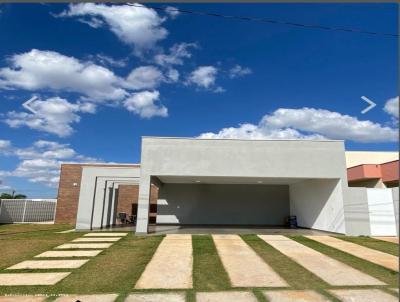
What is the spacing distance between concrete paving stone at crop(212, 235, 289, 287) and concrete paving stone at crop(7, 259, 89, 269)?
362 cm

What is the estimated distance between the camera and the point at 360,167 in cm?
1783

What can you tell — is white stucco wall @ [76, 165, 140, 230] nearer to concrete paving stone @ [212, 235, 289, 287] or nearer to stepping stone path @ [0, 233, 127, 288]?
stepping stone path @ [0, 233, 127, 288]

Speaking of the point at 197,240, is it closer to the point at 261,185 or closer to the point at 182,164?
the point at 182,164

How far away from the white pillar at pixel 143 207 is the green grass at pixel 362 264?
21.7 ft

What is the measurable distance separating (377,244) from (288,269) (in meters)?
5.59

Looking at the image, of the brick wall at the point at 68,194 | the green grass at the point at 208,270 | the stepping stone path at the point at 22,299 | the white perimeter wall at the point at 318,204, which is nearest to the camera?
the stepping stone path at the point at 22,299

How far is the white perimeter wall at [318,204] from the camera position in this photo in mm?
12891

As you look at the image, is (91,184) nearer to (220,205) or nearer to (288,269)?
(220,205)

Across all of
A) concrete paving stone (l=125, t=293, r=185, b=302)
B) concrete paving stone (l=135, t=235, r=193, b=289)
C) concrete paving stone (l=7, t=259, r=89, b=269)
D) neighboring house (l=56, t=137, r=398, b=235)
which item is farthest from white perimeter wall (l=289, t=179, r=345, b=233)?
concrete paving stone (l=7, t=259, r=89, b=269)

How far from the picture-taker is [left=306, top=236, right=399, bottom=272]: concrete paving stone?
7102 millimetres

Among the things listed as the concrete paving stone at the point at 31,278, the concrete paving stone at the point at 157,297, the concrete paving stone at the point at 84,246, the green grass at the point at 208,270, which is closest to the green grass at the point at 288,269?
the green grass at the point at 208,270

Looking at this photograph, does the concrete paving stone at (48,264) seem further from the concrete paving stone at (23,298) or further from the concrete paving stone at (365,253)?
the concrete paving stone at (365,253)

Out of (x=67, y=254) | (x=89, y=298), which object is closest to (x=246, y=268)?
(x=89, y=298)

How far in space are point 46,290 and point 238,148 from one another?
9.54m
